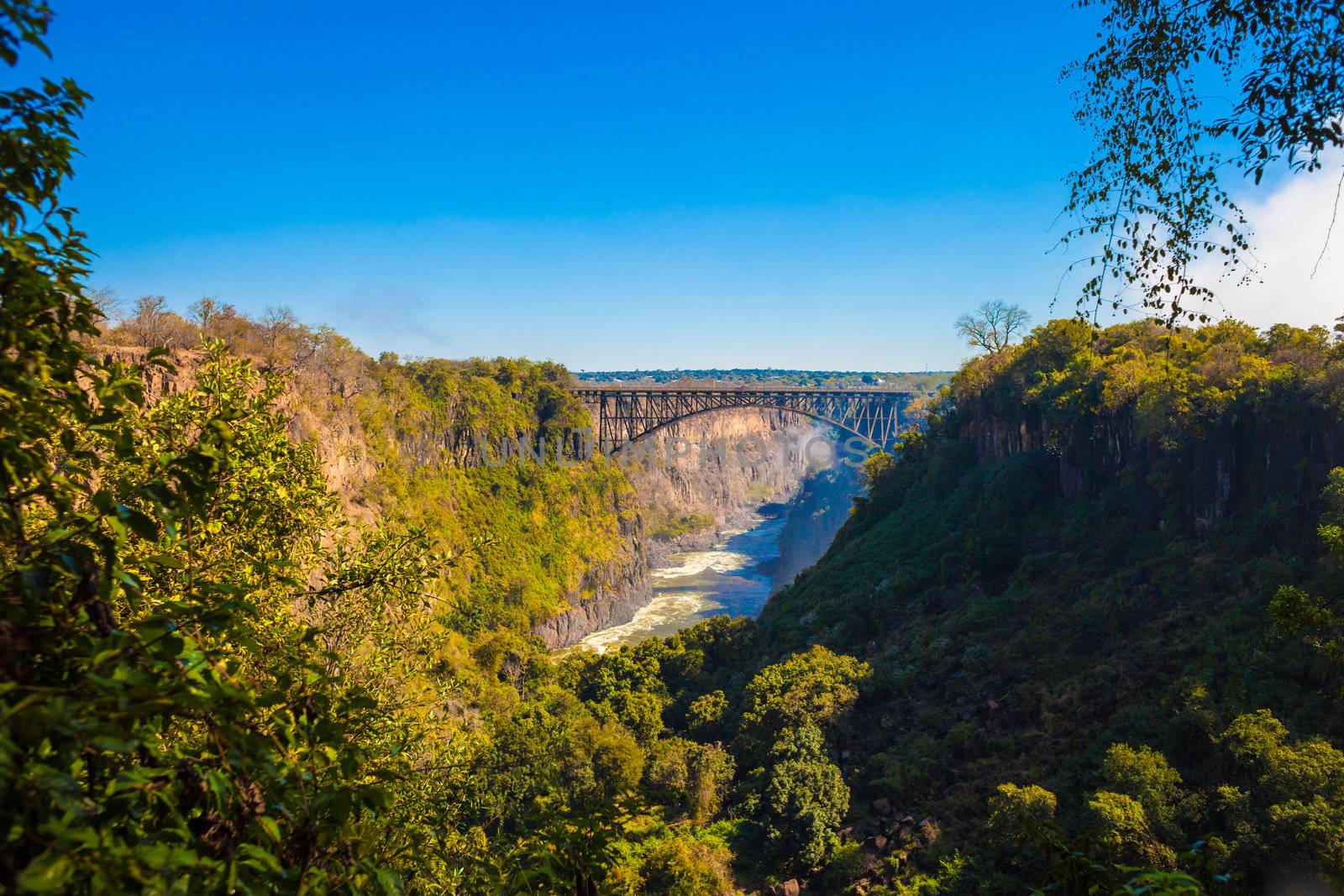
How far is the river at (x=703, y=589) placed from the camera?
62188 millimetres

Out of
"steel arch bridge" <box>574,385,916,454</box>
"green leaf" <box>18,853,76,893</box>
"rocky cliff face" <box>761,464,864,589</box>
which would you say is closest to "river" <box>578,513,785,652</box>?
"rocky cliff face" <box>761,464,864,589</box>

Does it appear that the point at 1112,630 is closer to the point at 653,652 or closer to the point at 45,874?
the point at 653,652

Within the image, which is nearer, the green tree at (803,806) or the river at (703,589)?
the green tree at (803,806)

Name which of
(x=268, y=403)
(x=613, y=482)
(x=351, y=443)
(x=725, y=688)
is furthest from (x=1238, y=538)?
(x=613, y=482)

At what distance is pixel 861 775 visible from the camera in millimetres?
23203

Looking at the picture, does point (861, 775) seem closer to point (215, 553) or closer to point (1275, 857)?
point (1275, 857)

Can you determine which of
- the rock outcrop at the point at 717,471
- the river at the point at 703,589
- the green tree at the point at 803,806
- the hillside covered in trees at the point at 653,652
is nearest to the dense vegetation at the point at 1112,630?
the hillside covered in trees at the point at 653,652

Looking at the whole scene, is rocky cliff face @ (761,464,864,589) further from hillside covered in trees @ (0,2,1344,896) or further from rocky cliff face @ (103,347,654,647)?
hillside covered in trees @ (0,2,1344,896)

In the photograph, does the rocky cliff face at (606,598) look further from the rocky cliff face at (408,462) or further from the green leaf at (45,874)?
the green leaf at (45,874)

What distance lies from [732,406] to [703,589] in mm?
21481

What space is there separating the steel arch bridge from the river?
50.6 feet

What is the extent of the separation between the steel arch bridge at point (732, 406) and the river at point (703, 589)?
1542 cm

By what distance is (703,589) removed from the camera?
78.7 metres

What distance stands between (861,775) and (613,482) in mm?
54621
